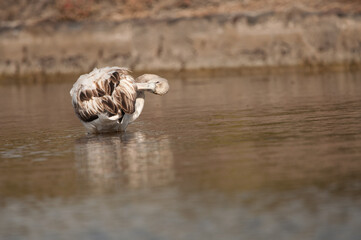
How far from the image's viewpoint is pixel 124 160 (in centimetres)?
761

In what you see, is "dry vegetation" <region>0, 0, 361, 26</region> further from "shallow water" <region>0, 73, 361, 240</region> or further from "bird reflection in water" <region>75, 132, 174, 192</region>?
"bird reflection in water" <region>75, 132, 174, 192</region>

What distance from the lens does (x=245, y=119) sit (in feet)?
34.2

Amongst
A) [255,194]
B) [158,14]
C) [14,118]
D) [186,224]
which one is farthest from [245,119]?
[158,14]

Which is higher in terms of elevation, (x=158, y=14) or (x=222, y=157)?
(x=158, y=14)

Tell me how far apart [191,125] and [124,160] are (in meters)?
2.60

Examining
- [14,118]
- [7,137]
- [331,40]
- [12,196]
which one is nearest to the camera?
[12,196]

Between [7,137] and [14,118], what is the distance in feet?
8.52

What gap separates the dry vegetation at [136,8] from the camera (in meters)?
21.2

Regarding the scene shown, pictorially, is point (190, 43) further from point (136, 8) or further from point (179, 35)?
point (136, 8)

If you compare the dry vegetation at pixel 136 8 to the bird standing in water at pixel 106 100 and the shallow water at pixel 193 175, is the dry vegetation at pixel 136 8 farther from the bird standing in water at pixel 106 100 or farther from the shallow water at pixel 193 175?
the bird standing in water at pixel 106 100

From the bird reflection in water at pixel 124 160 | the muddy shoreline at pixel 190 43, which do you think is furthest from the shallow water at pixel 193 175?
the muddy shoreline at pixel 190 43

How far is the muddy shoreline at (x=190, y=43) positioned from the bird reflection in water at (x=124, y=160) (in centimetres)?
1103

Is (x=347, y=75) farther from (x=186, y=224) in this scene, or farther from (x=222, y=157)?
(x=186, y=224)

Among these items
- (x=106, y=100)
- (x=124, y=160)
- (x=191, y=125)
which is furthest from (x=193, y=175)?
(x=191, y=125)
